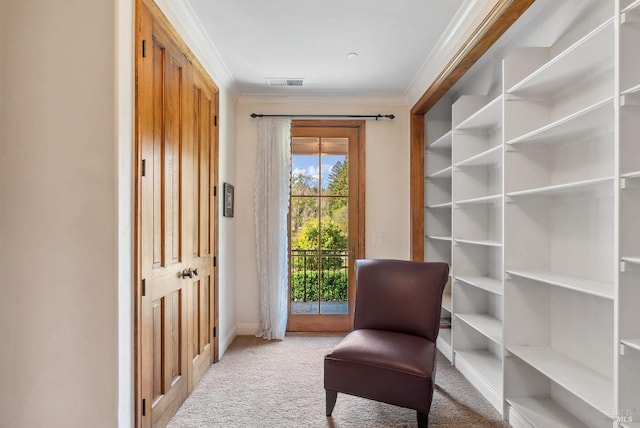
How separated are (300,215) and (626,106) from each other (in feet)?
9.75

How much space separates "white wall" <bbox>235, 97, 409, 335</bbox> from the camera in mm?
3883

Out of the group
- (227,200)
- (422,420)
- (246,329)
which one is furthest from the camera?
(246,329)

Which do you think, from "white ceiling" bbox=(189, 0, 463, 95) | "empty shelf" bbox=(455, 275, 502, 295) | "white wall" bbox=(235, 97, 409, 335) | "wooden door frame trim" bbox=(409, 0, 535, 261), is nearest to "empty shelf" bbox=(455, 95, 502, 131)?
"wooden door frame trim" bbox=(409, 0, 535, 261)

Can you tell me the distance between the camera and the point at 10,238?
5.21ft

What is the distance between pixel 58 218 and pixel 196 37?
162 cm

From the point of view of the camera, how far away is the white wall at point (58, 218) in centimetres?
158

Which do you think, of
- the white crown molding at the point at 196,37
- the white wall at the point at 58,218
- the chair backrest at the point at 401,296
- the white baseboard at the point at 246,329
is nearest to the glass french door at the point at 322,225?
the white baseboard at the point at 246,329

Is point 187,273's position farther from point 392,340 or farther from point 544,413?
point 544,413

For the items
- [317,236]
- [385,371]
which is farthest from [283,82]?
[385,371]

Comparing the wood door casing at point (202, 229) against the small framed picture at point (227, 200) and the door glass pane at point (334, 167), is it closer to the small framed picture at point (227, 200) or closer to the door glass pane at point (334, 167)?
the small framed picture at point (227, 200)

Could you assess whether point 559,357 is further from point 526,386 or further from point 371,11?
point 371,11

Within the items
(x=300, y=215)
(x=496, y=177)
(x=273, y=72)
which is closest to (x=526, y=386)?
(x=496, y=177)

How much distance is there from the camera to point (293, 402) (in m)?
2.43

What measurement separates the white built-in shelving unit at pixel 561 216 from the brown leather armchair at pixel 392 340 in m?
0.45
